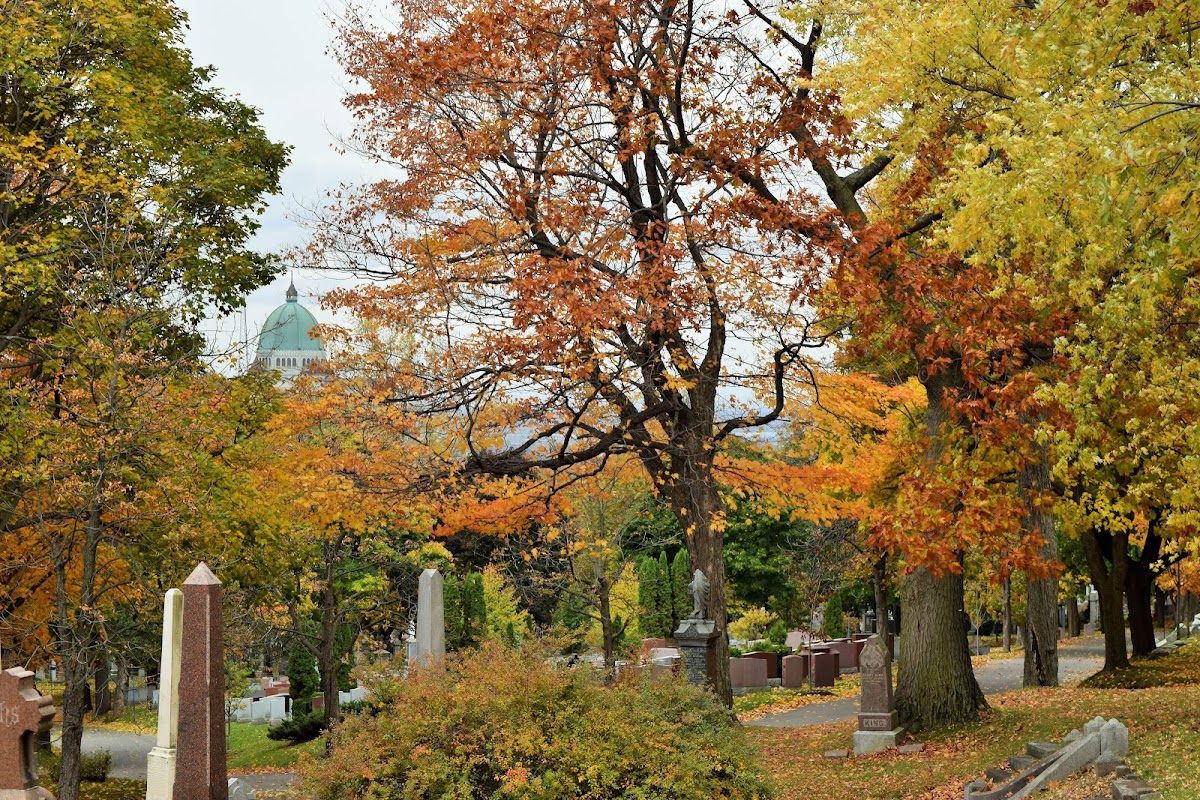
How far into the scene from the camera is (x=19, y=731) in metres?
11.3

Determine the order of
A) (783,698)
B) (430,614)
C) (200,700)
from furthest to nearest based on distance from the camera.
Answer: (783,698), (430,614), (200,700)

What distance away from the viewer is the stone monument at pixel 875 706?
683 inches

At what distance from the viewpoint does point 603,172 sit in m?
17.3

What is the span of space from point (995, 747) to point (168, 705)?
1008cm

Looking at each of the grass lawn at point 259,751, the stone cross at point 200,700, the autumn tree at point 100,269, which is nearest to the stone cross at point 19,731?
→ the stone cross at point 200,700

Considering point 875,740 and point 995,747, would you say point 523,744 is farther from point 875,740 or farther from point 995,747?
point 875,740

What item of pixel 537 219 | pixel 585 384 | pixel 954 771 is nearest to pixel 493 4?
pixel 537 219

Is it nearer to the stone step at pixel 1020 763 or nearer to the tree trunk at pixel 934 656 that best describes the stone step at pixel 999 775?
the stone step at pixel 1020 763

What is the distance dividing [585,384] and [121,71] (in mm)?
9132

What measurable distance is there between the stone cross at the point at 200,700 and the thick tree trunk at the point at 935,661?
1112 centimetres

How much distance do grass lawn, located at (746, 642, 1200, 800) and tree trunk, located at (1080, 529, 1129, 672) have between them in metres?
4.90

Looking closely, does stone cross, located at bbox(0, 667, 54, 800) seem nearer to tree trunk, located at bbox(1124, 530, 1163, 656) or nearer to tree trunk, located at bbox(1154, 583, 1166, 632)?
tree trunk, located at bbox(1124, 530, 1163, 656)

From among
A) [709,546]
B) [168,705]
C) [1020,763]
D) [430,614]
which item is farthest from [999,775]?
[168,705]

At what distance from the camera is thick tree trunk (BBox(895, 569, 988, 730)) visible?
690 inches
